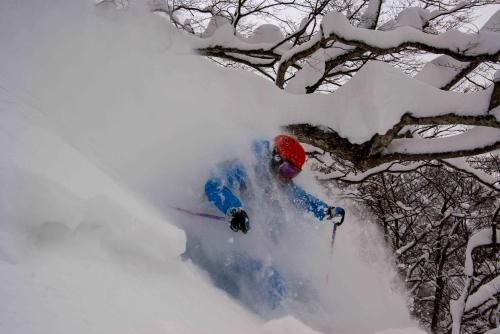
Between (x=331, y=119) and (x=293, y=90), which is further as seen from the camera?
(x=293, y=90)

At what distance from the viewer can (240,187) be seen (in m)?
4.14

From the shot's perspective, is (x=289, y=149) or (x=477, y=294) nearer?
(x=289, y=149)

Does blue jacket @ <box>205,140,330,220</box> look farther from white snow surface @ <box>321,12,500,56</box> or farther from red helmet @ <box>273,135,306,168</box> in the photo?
white snow surface @ <box>321,12,500,56</box>

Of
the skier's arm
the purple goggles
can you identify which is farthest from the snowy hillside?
the purple goggles

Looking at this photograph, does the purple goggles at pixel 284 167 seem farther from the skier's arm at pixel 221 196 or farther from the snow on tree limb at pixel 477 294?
the snow on tree limb at pixel 477 294

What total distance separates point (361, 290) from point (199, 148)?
9.40 ft

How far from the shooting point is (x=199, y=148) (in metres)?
4.30

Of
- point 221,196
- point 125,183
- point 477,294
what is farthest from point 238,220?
point 477,294

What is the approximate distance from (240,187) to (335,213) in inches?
50.7

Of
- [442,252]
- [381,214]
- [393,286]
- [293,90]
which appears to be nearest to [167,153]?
[293,90]

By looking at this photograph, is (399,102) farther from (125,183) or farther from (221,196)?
(125,183)

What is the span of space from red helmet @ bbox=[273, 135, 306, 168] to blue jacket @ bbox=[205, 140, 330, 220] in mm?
215

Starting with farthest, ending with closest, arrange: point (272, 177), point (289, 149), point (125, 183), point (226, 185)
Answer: point (272, 177), point (289, 149), point (226, 185), point (125, 183)

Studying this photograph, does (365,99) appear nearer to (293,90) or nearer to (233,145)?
(233,145)
